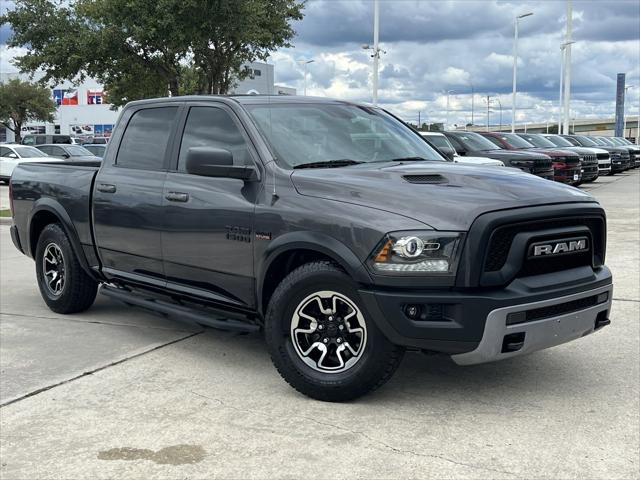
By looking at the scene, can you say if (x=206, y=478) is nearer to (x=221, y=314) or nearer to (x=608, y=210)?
(x=221, y=314)

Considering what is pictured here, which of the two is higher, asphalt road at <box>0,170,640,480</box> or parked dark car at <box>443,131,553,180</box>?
parked dark car at <box>443,131,553,180</box>

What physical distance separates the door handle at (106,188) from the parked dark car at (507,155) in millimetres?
12220

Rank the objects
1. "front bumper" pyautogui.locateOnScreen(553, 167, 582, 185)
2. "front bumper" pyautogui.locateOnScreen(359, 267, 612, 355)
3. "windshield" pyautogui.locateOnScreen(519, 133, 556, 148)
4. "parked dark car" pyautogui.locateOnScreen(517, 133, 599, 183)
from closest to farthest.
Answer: "front bumper" pyautogui.locateOnScreen(359, 267, 612, 355) → "front bumper" pyautogui.locateOnScreen(553, 167, 582, 185) → "parked dark car" pyautogui.locateOnScreen(517, 133, 599, 183) → "windshield" pyautogui.locateOnScreen(519, 133, 556, 148)

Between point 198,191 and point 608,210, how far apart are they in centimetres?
1306

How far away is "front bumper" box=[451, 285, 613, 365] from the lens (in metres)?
3.88

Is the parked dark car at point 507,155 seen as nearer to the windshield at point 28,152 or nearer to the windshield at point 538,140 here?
the windshield at point 538,140

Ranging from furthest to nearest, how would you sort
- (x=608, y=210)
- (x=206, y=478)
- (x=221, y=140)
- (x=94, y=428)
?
(x=608, y=210), (x=221, y=140), (x=94, y=428), (x=206, y=478)

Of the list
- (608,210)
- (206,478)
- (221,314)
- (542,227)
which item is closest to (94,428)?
(206,478)

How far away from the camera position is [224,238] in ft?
16.0

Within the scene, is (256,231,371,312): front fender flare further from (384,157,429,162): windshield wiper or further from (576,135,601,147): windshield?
(576,135,601,147): windshield

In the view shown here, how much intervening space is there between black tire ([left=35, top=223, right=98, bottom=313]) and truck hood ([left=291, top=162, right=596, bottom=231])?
283 cm

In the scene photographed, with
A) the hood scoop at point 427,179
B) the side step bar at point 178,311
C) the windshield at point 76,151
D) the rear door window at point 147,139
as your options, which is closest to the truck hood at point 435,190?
the hood scoop at point 427,179

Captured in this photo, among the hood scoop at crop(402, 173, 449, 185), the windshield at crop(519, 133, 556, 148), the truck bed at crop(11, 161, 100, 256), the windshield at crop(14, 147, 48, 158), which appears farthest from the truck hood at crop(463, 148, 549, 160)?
the windshield at crop(14, 147, 48, 158)

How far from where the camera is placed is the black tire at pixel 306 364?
4148 mm
